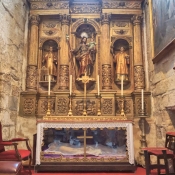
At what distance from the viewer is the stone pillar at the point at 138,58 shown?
6.02 m

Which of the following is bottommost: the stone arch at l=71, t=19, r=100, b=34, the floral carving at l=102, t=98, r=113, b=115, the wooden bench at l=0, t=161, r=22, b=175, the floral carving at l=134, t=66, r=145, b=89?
Answer: the wooden bench at l=0, t=161, r=22, b=175

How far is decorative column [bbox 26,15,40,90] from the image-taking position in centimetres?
607

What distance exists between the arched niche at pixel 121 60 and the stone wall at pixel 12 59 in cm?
254

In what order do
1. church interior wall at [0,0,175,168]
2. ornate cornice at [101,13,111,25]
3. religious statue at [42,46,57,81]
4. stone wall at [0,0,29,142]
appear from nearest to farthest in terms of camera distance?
church interior wall at [0,0,175,168], stone wall at [0,0,29,142], religious statue at [42,46,57,81], ornate cornice at [101,13,111,25]

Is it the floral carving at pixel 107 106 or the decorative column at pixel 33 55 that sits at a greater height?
the decorative column at pixel 33 55

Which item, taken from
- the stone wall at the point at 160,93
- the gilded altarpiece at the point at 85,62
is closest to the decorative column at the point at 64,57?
the gilded altarpiece at the point at 85,62

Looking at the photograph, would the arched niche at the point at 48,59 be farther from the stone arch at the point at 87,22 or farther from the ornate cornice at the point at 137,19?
the ornate cornice at the point at 137,19

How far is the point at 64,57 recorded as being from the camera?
6227 millimetres

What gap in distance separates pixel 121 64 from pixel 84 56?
1.05m

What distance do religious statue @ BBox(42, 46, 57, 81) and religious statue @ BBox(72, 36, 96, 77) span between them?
0.65m

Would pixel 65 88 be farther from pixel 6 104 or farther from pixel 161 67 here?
pixel 161 67

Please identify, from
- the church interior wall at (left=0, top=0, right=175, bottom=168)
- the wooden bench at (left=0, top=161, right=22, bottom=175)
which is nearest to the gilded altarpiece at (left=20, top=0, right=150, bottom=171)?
the church interior wall at (left=0, top=0, right=175, bottom=168)

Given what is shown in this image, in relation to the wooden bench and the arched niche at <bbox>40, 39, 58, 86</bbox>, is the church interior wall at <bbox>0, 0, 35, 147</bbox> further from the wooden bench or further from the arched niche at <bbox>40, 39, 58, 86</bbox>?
the wooden bench

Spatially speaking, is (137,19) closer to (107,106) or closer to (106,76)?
(106,76)
